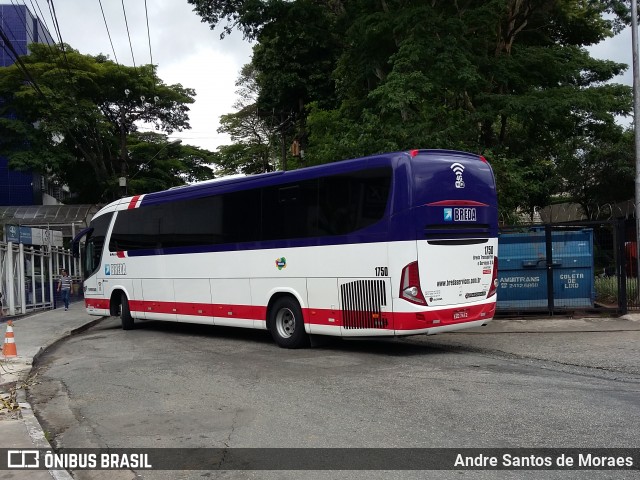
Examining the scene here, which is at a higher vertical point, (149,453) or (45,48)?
(45,48)

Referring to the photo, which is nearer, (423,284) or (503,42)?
(423,284)

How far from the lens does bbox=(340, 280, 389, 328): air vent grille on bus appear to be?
1040cm

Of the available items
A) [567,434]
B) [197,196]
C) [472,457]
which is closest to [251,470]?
[472,457]

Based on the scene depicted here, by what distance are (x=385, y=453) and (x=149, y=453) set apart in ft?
7.30

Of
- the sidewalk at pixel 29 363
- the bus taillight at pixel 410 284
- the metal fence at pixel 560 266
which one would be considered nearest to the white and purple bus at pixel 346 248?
the bus taillight at pixel 410 284

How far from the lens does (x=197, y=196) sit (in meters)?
14.4

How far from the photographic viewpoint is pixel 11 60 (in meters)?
47.3

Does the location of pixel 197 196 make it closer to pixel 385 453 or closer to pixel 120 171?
pixel 385 453

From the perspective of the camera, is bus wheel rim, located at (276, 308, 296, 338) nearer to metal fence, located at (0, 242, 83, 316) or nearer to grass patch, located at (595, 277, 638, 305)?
grass patch, located at (595, 277, 638, 305)

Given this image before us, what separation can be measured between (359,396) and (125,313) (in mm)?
11260

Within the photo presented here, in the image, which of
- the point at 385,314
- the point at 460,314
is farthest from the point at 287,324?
the point at 460,314

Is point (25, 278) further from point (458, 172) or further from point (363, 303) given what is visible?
point (458, 172)

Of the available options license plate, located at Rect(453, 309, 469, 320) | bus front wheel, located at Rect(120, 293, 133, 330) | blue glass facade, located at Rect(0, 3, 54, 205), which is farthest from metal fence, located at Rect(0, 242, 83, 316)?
blue glass facade, located at Rect(0, 3, 54, 205)

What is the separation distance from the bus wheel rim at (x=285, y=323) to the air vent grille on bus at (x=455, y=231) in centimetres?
341
